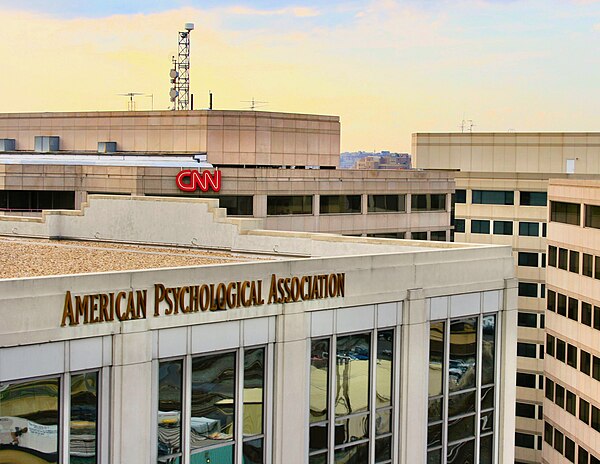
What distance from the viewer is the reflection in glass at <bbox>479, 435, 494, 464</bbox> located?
41.8m

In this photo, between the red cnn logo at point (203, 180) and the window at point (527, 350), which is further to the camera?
the window at point (527, 350)

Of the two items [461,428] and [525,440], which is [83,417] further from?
[525,440]

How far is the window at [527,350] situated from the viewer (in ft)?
358

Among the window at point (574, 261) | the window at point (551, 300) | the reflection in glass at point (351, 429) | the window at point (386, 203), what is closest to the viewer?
the reflection in glass at point (351, 429)

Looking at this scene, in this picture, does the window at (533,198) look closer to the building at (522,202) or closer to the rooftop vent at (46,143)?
the building at (522,202)

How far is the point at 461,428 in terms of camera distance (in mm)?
40500

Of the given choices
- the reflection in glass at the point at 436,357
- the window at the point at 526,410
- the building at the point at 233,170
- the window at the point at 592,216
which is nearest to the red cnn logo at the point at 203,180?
the building at the point at 233,170

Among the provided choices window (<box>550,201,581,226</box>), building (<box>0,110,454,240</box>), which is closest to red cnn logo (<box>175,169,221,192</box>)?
building (<box>0,110,454,240</box>)

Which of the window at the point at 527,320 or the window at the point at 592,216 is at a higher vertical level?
the window at the point at 592,216

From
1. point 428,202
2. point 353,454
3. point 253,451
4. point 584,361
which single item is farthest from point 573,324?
point 253,451

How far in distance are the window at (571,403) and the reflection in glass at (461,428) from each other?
136 feet

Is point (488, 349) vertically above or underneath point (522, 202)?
underneath

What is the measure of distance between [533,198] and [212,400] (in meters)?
84.9

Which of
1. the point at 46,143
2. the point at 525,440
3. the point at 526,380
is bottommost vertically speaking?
the point at 525,440
